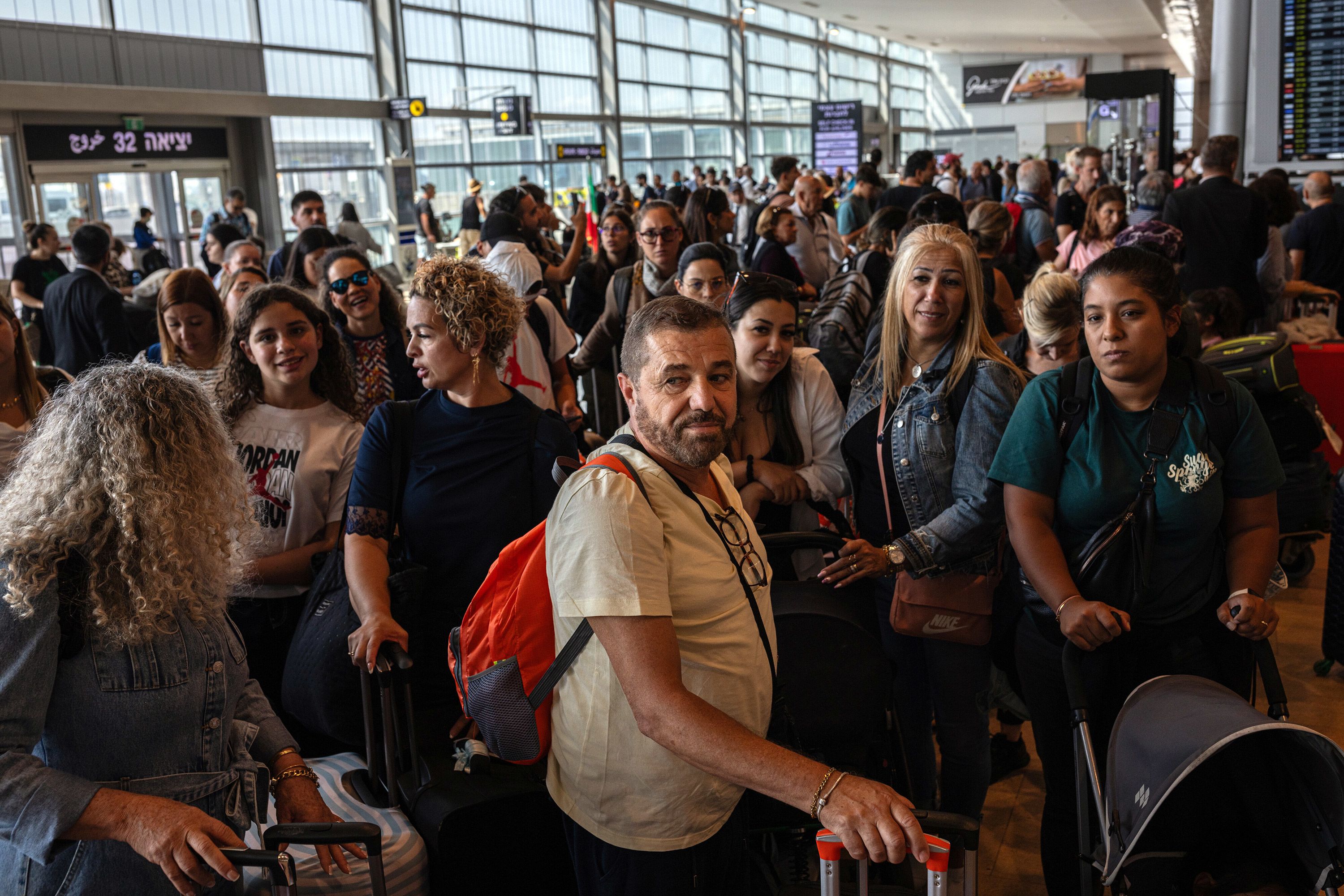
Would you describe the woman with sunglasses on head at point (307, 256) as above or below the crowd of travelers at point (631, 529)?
above

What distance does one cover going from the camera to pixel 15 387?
290 centimetres

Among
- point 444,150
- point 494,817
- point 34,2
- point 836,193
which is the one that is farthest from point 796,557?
point 444,150

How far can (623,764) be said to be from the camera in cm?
156

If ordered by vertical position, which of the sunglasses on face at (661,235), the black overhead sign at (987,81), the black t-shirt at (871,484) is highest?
the black overhead sign at (987,81)

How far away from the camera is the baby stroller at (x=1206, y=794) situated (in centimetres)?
164

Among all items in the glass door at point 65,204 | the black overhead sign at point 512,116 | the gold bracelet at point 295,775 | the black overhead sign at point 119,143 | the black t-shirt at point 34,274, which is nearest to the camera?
the gold bracelet at point 295,775

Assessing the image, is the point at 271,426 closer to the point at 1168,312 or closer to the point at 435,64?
the point at 1168,312

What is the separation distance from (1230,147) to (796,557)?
15.8 ft

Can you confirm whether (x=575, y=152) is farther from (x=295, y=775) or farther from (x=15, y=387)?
(x=295, y=775)

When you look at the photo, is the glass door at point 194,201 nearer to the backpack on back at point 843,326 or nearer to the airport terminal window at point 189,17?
the airport terminal window at point 189,17

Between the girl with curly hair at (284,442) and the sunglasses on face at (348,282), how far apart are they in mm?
677

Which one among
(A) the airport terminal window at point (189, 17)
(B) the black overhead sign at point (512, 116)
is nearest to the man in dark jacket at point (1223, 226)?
(A) the airport terminal window at point (189, 17)

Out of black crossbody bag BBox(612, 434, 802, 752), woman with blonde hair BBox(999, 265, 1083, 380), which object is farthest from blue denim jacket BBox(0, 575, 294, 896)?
woman with blonde hair BBox(999, 265, 1083, 380)

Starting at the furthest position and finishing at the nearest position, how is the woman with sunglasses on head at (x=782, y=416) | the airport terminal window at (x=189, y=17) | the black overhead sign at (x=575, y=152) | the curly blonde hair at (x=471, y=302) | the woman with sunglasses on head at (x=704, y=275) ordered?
the black overhead sign at (x=575, y=152)
the airport terminal window at (x=189, y=17)
the woman with sunglasses on head at (x=704, y=275)
the woman with sunglasses on head at (x=782, y=416)
the curly blonde hair at (x=471, y=302)
